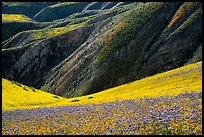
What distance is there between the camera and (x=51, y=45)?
183000mm

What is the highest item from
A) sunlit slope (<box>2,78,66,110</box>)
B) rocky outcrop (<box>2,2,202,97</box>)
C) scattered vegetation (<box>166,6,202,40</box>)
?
sunlit slope (<box>2,78,66,110</box>)

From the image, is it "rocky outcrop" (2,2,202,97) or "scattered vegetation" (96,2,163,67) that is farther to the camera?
"scattered vegetation" (96,2,163,67)

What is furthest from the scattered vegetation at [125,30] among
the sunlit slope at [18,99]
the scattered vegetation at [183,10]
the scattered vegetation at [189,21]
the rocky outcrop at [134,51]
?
the sunlit slope at [18,99]

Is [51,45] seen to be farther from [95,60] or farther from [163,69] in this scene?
[163,69]

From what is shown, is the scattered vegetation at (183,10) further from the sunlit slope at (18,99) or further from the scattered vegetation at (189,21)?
the sunlit slope at (18,99)

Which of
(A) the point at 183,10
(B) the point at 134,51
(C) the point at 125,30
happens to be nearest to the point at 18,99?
(B) the point at 134,51

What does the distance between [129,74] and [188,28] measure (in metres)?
25.6

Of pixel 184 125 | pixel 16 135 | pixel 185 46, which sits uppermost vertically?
pixel 184 125

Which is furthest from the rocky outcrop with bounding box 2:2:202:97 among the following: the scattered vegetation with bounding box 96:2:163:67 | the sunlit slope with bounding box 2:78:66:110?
the sunlit slope with bounding box 2:78:66:110

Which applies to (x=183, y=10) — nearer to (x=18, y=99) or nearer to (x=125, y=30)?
(x=125, y=30)

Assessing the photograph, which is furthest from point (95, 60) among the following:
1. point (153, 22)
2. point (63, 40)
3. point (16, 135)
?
point (16, 135)

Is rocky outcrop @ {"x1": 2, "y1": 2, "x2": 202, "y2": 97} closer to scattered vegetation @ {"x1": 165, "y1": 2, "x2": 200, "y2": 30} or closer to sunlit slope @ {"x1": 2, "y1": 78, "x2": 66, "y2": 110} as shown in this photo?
scattered vegetation @ {"x1": 165, "y1": 2, "x2": 200, "y2": 30}

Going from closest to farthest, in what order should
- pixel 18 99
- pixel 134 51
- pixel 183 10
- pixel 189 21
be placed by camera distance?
pixel 18 99 < pixel 189 21 < pixel 134 51 < pixel 183 10

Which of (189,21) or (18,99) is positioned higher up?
(18,99)
